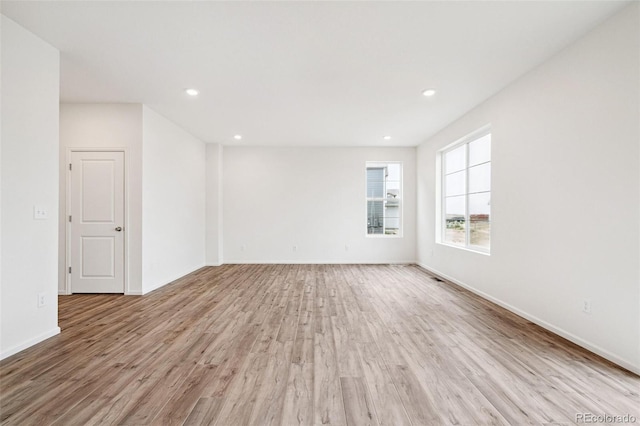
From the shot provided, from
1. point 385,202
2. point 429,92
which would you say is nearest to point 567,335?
point 429,92

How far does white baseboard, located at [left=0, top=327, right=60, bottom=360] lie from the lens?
226 centimetres

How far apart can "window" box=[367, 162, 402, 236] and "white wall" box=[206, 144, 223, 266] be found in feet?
11.9

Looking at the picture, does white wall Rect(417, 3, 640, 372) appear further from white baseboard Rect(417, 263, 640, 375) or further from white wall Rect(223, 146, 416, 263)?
white wall Rect(223, 146, 416, 263)

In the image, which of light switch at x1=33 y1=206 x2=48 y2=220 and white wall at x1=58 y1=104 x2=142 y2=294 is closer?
light switch at x1=33 y1=206 x2=48 y2=220

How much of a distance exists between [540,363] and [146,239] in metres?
4.87

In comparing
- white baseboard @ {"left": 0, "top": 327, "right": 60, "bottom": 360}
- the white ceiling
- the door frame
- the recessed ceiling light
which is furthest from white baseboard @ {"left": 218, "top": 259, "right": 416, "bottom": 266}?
the recessed ceiling light

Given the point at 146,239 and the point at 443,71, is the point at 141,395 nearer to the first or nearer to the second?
the point at 146,239

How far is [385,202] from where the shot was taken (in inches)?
270

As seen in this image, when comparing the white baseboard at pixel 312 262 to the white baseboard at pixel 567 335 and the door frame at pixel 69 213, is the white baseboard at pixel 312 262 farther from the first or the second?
the door frame at pixel 69 213

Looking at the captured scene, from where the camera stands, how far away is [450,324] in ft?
9.77

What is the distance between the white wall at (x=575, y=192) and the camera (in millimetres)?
2129

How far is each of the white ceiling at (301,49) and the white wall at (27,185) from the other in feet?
0.92
